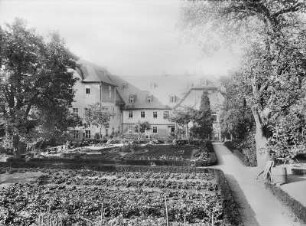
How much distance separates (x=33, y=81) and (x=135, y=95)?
3199 cm

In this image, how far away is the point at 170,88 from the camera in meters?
56.6

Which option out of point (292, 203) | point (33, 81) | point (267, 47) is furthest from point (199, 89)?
point (292, 203)

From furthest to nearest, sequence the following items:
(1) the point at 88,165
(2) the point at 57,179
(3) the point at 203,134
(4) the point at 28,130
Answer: (3) the point at 203,134 → (4) the point at 28,130 → (1) the point at 88,165 → (2) the point at 57,179

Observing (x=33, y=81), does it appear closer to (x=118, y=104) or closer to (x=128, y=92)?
(x=118, y=104)

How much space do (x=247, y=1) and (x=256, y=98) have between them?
527 centimetres

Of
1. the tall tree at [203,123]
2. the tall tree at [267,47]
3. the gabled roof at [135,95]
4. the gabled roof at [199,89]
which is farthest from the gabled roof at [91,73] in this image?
the tall tree at [267,47]

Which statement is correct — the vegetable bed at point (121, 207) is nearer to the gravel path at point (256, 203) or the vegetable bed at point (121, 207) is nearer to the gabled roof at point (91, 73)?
the gravel path at point (256, 203)

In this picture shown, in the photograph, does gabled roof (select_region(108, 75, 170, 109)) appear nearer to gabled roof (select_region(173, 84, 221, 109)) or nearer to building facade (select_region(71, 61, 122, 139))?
gabled roof (select_region(173, 84, 221, 109))

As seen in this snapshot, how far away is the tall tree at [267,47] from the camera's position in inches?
527

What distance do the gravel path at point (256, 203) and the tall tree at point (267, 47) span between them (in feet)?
6.05

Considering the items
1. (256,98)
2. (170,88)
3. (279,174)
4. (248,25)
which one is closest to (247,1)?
(248,25)

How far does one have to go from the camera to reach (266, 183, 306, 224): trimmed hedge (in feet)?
35.4

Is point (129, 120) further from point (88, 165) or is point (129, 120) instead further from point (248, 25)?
point (248, 25)

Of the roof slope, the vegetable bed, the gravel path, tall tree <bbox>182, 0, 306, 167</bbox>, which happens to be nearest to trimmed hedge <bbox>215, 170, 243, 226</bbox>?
the vegetable bed
